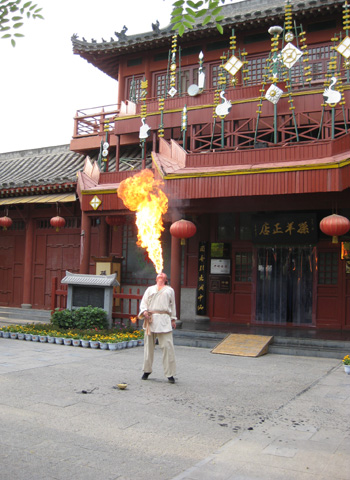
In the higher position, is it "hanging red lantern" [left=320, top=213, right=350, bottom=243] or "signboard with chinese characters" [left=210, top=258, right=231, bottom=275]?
"hanging red lantern" [left=320, top=213, right=350, bottom=243]

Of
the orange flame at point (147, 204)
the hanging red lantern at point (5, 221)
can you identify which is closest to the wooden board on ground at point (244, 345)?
the orange flame at point (147, 204)

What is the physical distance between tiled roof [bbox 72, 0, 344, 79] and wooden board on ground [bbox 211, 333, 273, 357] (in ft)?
31.7

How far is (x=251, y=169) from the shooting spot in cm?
1080

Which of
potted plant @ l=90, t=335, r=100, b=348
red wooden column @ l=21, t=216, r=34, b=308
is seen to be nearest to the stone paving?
potted plant @ l=90, t=335, r=100, b=348

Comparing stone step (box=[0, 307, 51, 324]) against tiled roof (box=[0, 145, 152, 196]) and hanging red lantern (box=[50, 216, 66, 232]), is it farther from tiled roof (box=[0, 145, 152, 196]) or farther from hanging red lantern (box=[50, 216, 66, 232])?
tiled roof (box=[0, 145, 152, 196])

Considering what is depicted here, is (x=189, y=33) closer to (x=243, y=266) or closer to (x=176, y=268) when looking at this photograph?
(x=243, y=266)

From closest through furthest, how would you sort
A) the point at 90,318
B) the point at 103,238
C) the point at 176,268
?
the point at 90,318 < the point at 176,268 < the point at 103,238

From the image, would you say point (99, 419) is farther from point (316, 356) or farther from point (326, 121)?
point (326, 121)

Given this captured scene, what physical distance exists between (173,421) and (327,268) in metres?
8.80

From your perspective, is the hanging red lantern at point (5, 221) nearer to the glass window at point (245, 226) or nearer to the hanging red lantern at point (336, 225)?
the glass window at point (245, 226)

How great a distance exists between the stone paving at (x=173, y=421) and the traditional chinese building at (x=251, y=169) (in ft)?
13.4

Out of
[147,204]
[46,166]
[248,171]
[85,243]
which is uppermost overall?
[46,166]

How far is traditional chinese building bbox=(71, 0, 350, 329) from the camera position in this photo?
1112cm

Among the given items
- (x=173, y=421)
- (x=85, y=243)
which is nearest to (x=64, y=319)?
(x=85, y=243)
